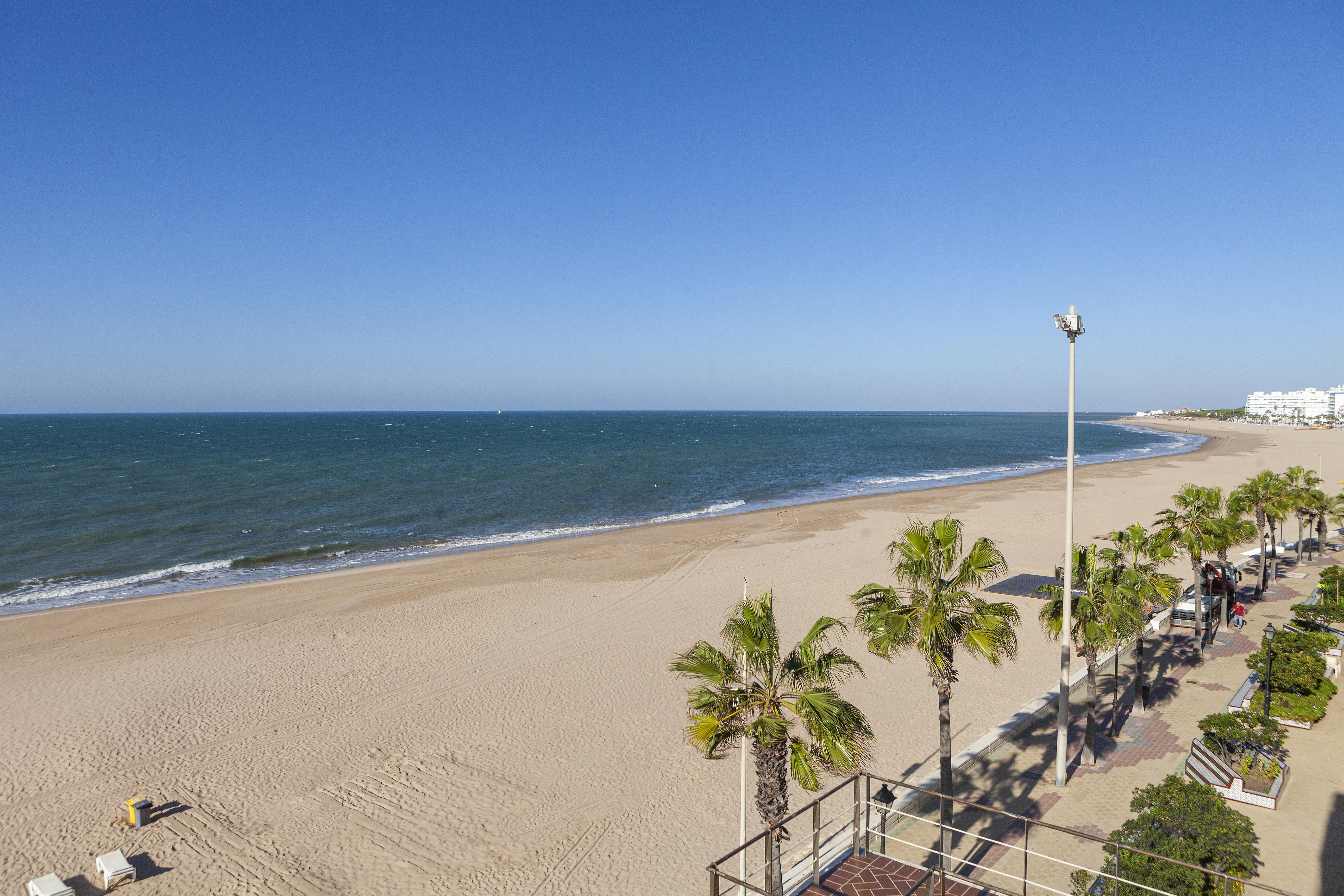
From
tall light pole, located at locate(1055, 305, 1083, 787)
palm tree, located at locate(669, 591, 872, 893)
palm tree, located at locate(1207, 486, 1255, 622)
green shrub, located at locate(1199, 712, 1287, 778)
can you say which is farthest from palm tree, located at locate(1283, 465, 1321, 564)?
palm tree, located at locate(669, 591, 872, 893)

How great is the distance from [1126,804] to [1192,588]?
15.3 metres

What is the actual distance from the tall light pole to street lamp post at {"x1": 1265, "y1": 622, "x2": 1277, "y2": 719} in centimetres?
391

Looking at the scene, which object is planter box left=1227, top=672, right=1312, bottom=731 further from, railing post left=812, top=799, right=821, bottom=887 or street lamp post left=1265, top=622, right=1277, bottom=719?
railing post left=812, top=799, right=821, bottom=887

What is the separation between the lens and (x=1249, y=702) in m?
14.5

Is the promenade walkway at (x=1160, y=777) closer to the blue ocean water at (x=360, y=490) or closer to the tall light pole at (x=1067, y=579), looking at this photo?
the tall light pole at (x=1067, y=579)

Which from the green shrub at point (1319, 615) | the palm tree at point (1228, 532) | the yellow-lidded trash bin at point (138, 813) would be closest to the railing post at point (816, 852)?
the yellow-lidded trash bin at point (138, 813)

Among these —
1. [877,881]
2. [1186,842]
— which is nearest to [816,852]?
[877,881]

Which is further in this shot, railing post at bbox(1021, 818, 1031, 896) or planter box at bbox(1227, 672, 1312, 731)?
planter box at bbox(1227, 672, 1312, 731)

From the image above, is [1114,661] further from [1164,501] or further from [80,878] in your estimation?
[1164,501]

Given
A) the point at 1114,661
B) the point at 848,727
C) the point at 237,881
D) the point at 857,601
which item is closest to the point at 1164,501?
the point at 1114,661

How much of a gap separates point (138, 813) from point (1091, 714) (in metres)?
16.3

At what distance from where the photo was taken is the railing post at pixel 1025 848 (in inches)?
313

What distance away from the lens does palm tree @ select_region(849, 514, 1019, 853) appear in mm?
9820

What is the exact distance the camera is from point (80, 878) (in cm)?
1048
